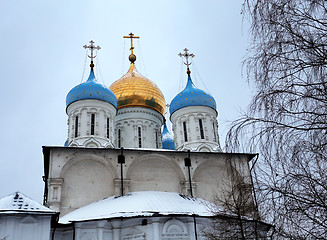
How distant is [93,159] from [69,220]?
2777 millimetres

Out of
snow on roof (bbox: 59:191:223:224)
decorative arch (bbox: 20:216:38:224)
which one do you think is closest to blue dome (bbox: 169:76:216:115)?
snow on roof (bbox: 59:191:223:224)

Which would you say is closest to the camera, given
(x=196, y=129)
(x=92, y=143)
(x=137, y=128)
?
(x=92, y=143)

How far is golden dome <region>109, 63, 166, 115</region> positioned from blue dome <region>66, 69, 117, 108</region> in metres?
2.11

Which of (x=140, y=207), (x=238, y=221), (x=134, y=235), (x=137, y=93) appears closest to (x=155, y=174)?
(x=140, y=207)

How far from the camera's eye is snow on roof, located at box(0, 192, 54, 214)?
385 inches

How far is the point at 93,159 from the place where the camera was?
13.7m

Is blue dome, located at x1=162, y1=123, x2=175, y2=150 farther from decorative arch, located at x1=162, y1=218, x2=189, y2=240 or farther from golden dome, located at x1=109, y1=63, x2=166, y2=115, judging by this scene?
decorative arch, located at x1=162, y1=218, x2=189, y2=240

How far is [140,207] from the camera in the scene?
11430mm

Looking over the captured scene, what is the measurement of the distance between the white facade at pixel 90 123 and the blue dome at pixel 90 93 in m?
0.18

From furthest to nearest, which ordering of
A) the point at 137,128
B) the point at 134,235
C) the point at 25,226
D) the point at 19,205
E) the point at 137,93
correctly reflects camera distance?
the point at 137,93 < the point at 137,128 < the point at 134,235 < the point at 19,205 < the point at 25,226

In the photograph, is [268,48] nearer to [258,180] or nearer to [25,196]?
[258,180]

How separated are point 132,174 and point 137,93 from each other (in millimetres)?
6316

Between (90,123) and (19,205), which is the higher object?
(90,123)

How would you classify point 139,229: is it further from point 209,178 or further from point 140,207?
point 209,178
